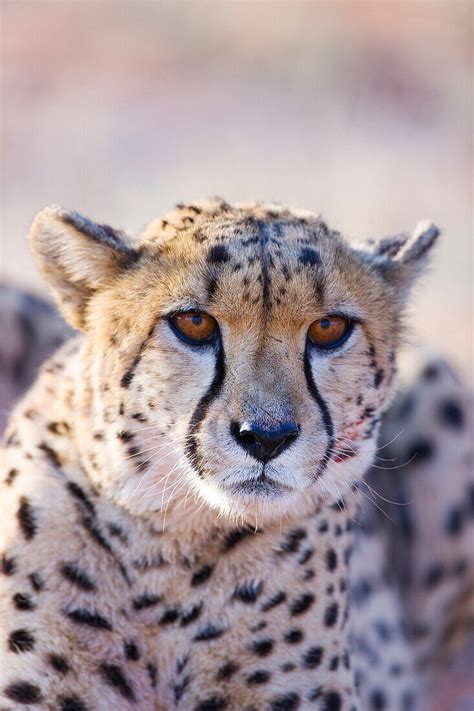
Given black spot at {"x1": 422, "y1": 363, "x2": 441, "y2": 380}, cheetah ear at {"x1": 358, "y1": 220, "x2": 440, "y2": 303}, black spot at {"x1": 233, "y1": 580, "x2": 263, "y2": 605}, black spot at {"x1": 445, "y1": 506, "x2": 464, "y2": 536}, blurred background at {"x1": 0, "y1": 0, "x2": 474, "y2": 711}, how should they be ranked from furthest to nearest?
blurred background at {"x1": 0, "y1": 0, "x2": 474, "y2": 711} → black spot at {"x1": 422, "y1": 363, "x2": 441, "y2": 380} → black spot at {"x1": 445, "y1": 506, "x2": 464, "y2": 536} → cheetah ear at {"x1": 358, "y1": 220, "x2": 440, "y2": 303} → black spot at {"x1": 233, "y1": 580, "x2": 263, "y2": 605}

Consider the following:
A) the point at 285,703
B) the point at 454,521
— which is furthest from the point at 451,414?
the point at 285,703

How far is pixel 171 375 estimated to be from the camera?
6.42 ft

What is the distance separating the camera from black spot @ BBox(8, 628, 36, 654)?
203 centimetres

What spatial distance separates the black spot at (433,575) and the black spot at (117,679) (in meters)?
1.21

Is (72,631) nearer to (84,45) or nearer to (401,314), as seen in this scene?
(401,314)

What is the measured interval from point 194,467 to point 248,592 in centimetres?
32

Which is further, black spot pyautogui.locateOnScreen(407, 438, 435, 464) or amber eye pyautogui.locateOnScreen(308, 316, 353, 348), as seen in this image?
black spot pyautogui.locateOnScreen(407, 438, 435, 464)

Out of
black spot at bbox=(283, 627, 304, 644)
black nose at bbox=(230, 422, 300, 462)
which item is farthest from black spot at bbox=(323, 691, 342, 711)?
black nose at bbox=(230, 422, 300, 462)

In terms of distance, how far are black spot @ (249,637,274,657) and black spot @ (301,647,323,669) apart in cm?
7

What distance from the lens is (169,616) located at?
211 cm

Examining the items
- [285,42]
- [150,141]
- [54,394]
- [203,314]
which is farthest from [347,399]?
[285,42]

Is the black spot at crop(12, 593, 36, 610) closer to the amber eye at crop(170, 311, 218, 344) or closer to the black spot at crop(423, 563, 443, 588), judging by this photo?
the amber eye at crop(170, 311, 218, 344)

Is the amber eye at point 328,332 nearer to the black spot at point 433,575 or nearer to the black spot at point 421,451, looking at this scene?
the black spot at point 421,451

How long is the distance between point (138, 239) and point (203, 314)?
273 mm
